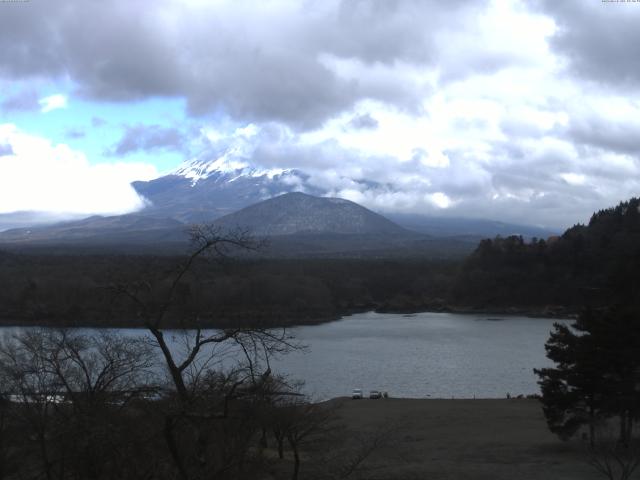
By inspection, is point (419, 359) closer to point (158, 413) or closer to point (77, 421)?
point (77, 421)

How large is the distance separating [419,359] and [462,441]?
1857 cm

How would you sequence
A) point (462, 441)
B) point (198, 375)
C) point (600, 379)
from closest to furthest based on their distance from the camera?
1. point (198, 375)
2. point (600, 379)
3. point (462, 441)

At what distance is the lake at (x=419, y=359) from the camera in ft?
104

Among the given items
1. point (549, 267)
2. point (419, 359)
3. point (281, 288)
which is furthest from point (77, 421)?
point (549, 267)

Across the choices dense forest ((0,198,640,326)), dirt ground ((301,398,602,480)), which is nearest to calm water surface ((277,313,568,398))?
dirt ground ((301,398,602,480))

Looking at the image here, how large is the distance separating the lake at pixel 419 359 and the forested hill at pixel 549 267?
49.7 ft

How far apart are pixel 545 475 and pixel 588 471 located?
804mm

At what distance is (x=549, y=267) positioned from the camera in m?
75.5

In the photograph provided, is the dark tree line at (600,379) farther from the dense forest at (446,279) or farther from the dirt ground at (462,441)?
the dense forest at (446,279)

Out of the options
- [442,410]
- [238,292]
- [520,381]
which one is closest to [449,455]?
[442,410]

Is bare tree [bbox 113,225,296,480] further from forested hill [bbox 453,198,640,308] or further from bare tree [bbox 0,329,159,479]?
forested hill [bbox 453,198,640,308]

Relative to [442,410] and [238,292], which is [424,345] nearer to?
[238,292]

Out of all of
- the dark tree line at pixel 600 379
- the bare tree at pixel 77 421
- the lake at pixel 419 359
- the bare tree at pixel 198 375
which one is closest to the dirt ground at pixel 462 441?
the dark tree line at pixel 600 379

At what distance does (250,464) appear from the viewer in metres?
8.57
